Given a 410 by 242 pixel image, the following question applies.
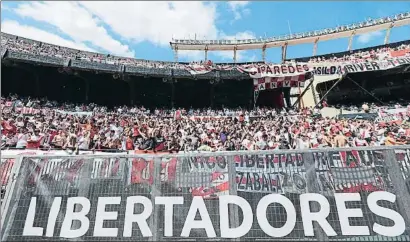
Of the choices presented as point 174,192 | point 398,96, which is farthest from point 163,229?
point 398,96

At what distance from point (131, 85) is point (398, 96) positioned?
2185cm

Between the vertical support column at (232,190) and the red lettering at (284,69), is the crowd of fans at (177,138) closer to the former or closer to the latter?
the vertical support column at (232,190)

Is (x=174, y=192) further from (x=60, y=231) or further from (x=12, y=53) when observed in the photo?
(x=12, y=53)

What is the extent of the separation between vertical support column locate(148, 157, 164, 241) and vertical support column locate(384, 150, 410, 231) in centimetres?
383

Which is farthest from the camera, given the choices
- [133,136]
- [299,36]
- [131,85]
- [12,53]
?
[299,36]

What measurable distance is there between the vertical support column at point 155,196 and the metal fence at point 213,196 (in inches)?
0.6

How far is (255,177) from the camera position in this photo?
5.88 metres

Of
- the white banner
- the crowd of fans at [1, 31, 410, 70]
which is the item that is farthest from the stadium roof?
the white banner

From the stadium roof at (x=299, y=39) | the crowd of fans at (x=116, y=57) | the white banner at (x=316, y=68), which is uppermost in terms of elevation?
the stadium roof at (x=299, y=39)

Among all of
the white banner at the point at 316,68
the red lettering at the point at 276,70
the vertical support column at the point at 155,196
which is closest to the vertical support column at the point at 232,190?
the vertical support column at the point at 155,196

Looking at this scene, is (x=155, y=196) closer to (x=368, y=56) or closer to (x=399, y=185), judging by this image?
(x=399, y=185)

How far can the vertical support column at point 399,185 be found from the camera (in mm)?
5480

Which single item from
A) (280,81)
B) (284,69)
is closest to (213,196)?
(280,81)

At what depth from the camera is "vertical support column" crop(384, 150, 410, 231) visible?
5.48 m
